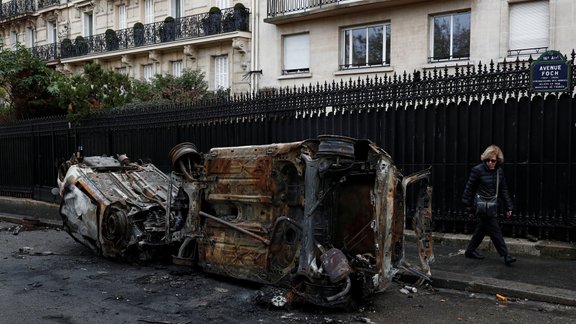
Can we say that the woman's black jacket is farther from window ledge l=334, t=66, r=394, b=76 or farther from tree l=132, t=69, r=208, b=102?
tree l=132, t=69, r=208, b=102

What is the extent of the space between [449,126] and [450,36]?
9045 millimetres

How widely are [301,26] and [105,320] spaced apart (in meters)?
16.1

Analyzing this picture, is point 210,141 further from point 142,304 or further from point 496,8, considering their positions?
point 496,8

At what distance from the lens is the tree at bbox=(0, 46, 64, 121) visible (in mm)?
18797

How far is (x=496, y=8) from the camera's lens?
15414mm

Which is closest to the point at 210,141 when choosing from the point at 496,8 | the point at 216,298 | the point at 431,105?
the point at 431,105

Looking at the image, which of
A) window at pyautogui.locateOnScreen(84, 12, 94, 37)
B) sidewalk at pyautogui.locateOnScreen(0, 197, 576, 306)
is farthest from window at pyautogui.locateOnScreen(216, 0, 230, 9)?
sidewalk at pyautogui.locateOnScreen(0, 197, 576, 306)

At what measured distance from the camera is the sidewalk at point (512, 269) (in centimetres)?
605

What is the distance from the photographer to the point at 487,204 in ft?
23.6

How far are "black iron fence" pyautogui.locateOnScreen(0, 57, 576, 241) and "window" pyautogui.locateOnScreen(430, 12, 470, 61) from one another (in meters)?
7.93

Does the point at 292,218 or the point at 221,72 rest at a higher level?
the point at 221,72

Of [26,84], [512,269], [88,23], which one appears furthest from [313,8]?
[88,23]

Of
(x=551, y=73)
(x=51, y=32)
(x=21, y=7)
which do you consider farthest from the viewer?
(x=21, y=7)

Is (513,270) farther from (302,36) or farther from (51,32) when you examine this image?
(51,32)
